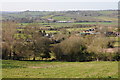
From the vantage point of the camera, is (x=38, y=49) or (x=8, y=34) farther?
(x=38, y=49)

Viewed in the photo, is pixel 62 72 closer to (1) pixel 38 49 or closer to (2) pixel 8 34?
(1) pixel 38 49

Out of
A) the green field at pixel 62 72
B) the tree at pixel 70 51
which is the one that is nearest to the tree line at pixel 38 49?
the tree at pixel 70 51

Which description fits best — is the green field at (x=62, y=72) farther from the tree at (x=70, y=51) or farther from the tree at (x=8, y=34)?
the tree at (x=70, y=51)

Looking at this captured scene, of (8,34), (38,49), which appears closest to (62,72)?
(38,49)

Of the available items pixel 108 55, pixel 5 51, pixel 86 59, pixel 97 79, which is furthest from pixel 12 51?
→ pixel 97 79

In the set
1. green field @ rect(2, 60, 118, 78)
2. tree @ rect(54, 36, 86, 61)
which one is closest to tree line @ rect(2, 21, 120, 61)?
tree @ rect(54, 36, 86, 61)

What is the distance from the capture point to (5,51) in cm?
3341

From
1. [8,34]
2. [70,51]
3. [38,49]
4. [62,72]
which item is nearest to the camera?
[62,72]

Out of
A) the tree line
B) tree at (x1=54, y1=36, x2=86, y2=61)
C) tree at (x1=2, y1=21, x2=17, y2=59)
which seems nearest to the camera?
tree at (x1=2, y1=21, x2=17, y2=59)

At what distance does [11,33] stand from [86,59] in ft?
54.2

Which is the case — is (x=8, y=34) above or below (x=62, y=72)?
above

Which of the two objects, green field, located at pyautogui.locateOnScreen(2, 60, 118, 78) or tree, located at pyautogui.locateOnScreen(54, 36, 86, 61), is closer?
green field, located at pyautogui.locateOnScreen(2, 60, 118, 78)

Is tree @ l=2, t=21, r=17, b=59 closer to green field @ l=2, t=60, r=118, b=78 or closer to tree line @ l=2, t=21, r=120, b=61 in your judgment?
tree line @ l=2, t=21, r=120, b=61

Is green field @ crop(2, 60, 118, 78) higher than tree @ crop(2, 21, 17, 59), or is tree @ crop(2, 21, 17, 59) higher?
tree @ crop(2, 21, 17, 59)
